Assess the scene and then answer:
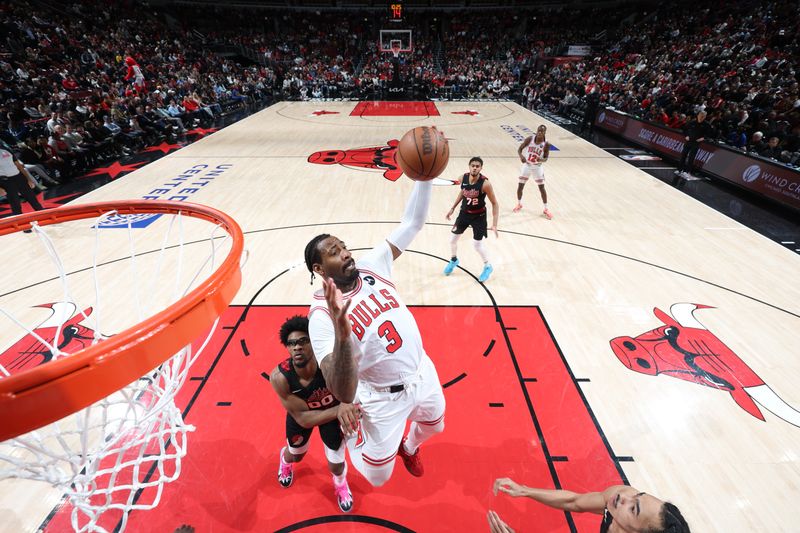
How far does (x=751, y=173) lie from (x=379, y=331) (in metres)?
10.3

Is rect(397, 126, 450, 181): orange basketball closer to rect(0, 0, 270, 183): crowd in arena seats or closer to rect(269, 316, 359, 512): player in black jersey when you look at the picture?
rect(269, 316, 359, 512): player in black jersey

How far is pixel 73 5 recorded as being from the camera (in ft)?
71.6

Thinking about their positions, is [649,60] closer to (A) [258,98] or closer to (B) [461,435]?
(A) [258,98]

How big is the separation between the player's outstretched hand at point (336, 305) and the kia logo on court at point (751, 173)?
10663mm

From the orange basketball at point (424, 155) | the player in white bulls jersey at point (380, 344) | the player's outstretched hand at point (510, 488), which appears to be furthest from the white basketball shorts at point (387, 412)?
the orange basketball at point (424, 155)

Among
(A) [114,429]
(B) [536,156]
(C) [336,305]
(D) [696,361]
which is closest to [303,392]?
(C) [336,305]

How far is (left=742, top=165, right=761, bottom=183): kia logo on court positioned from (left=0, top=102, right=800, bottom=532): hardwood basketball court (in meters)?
1.61

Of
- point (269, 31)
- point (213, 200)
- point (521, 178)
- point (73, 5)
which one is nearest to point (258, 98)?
point (73, 5)

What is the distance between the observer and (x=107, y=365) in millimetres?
1442

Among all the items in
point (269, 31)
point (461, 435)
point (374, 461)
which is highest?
point (269, 31)

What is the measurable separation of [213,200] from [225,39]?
29.9 meters

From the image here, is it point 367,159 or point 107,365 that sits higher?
point 107,365

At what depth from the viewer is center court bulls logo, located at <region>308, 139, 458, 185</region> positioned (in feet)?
34.1

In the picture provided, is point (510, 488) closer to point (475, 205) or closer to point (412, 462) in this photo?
point (412, 462)
